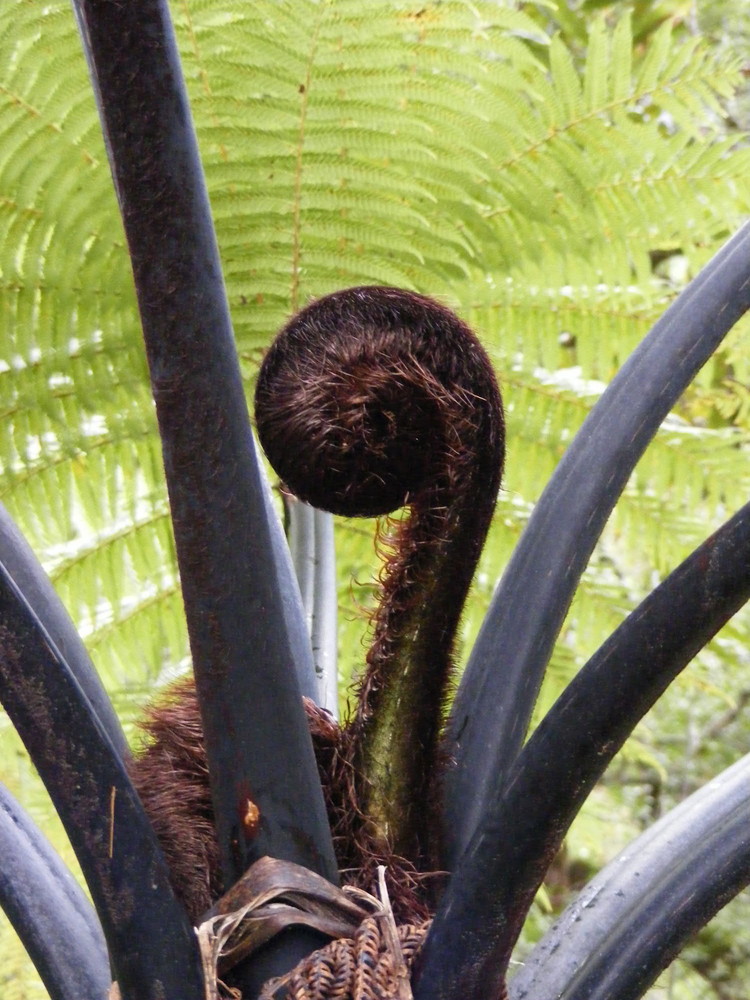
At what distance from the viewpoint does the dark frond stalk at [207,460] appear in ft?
2.19

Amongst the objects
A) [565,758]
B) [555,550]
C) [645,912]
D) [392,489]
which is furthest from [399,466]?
[645,912]

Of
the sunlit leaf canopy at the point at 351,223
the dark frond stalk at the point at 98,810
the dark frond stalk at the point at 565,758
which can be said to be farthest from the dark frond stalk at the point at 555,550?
the sunlit leaf canopy at the point at 351,223

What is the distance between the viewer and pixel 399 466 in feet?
2.93

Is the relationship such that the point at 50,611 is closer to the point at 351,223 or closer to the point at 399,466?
the point at 399,466

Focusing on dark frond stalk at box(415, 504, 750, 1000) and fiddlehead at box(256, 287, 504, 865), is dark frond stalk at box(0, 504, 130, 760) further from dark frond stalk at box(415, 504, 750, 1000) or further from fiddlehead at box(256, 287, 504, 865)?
dark frond stalk at box(415, 504, 750, 1000)

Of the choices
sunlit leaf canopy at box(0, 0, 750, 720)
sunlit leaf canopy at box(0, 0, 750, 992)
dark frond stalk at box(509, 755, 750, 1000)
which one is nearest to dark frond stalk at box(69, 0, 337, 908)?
dark frond stalk at box(509, 755, 750, 1000)

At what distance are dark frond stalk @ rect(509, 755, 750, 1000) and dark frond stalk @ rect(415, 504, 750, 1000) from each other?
0.29 ft

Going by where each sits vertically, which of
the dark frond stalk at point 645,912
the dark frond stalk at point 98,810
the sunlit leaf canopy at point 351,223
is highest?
the sunlit leaf canopy at point 351,223

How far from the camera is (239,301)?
5.63ft

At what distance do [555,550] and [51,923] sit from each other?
1.76ft

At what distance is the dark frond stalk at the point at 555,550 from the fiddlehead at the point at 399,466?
Answer: 0.03 m

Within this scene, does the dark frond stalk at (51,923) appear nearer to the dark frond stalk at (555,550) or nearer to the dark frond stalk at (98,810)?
the dark frond stalk at (98,810)

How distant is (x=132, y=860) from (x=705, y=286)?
0.70 m

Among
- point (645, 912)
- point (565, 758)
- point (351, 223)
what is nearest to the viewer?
point (565, 758)
